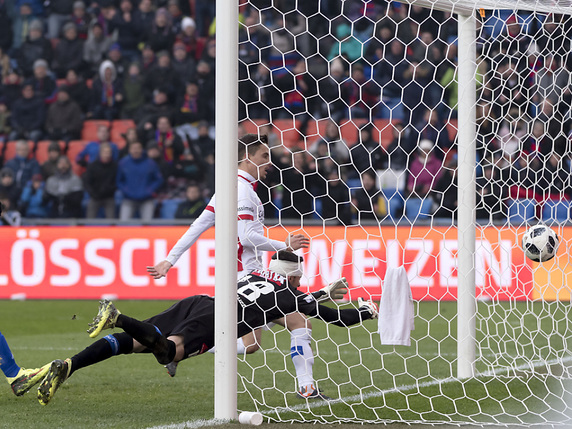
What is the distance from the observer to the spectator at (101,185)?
40.2 feet

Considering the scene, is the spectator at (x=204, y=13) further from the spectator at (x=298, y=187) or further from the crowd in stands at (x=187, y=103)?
the spectator at (x=298, y=187)

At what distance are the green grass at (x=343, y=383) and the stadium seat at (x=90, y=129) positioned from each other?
585 centimetres

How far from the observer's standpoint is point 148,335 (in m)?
4.18

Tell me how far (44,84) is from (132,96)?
4.85 feet

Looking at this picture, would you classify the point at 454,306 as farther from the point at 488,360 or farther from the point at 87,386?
the point at 87,386


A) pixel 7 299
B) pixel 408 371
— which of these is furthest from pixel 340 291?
pixel 7 299

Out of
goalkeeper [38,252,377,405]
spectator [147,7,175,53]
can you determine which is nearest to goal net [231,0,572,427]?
Answer: goalkeeper [38,252,377,405]

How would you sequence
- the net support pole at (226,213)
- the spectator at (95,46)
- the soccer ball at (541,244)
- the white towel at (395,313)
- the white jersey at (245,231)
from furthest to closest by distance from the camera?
the spectator at (95,46)
the soccer ball at (541,244)
the white jersey at (245,231)
the white towel at (395,313)
the net support pole at (226,213)

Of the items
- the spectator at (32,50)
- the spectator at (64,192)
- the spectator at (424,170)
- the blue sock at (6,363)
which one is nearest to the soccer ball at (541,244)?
the blue sock at (6,363)

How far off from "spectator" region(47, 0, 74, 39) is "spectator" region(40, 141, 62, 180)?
116 inches

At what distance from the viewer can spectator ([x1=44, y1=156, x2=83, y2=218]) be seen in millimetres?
12273

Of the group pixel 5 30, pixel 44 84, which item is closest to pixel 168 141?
pixel 44 84

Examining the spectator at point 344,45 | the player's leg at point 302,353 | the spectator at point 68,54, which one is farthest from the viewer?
the spectator at point 68,54

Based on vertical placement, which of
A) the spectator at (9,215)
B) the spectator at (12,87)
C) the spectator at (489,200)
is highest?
the spectator at (12,87)
